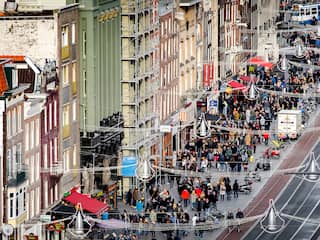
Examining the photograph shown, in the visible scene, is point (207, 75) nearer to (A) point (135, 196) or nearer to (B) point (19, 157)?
(A) point (135, 196)

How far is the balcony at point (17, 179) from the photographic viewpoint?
108m

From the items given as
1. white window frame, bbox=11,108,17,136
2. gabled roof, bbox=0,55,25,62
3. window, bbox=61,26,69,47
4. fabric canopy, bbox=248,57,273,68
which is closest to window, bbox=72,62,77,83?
window, bbox=61,26,69,47

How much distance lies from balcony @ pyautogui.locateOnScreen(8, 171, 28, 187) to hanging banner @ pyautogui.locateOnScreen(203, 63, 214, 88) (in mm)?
55310

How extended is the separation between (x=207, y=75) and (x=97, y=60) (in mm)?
41120

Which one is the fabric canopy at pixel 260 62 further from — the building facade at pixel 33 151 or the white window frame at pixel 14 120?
the white window frame at pixel 14 120

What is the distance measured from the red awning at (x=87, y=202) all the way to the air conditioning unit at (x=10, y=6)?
10.3 m

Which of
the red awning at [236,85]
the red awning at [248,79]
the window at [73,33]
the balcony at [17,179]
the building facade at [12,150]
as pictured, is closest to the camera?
the building facade at [12,150]

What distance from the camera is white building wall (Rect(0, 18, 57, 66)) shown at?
11569 cm

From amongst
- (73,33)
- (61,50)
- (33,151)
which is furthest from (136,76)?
(33,151)

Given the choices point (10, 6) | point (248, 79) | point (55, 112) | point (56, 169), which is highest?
point (10, 6)

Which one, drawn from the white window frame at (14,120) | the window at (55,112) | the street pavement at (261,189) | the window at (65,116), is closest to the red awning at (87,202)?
the street pavement at (261,189)

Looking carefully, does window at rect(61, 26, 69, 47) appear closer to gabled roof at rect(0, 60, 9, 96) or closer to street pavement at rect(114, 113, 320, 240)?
gabled roof at rect(0, 60, 9, 96)

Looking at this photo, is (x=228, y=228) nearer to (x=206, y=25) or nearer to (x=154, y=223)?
(x=154, y=223)

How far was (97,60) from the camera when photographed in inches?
4902
